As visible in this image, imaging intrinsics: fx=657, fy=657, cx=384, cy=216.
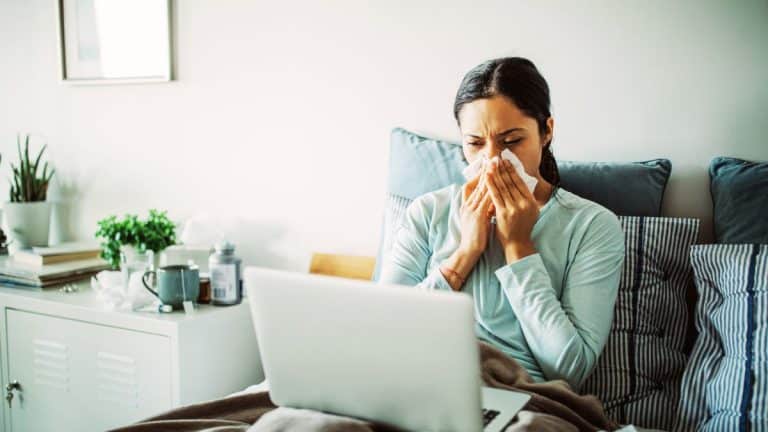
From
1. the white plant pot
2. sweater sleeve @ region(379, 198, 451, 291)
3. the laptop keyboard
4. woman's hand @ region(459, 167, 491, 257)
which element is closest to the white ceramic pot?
the white plant pot

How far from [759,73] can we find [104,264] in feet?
6.87

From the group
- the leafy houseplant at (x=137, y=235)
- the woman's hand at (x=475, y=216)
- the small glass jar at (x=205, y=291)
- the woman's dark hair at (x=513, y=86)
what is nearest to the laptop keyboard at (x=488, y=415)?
the woman's hand at (x=475, y=216)

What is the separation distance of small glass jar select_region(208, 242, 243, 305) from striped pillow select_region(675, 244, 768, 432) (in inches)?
47.8

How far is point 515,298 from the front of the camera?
1267mm

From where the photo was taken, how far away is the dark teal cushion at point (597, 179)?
1.53m

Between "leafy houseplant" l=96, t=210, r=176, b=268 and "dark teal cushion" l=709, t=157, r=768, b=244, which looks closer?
"dark teal cushion" l=709, t=157, r=768, b=244

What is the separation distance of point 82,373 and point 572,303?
143 cm

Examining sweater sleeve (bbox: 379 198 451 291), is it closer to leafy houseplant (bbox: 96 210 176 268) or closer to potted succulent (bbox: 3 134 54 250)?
leafy houseplant (bbox: 96 210 176 268)

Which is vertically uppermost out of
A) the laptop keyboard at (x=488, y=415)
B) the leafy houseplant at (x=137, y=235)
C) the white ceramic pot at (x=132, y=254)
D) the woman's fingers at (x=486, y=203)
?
the woman's fingers at (x=486, y=203)

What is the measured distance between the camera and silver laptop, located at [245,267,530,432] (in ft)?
2.65

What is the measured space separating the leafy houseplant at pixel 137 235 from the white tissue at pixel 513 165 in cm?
112

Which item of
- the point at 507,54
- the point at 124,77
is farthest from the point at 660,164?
the point at 124,77

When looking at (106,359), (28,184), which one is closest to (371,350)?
(106,359)

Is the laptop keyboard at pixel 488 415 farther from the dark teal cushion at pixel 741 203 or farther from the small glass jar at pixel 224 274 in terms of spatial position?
the small glass jar at pixel 224 274
